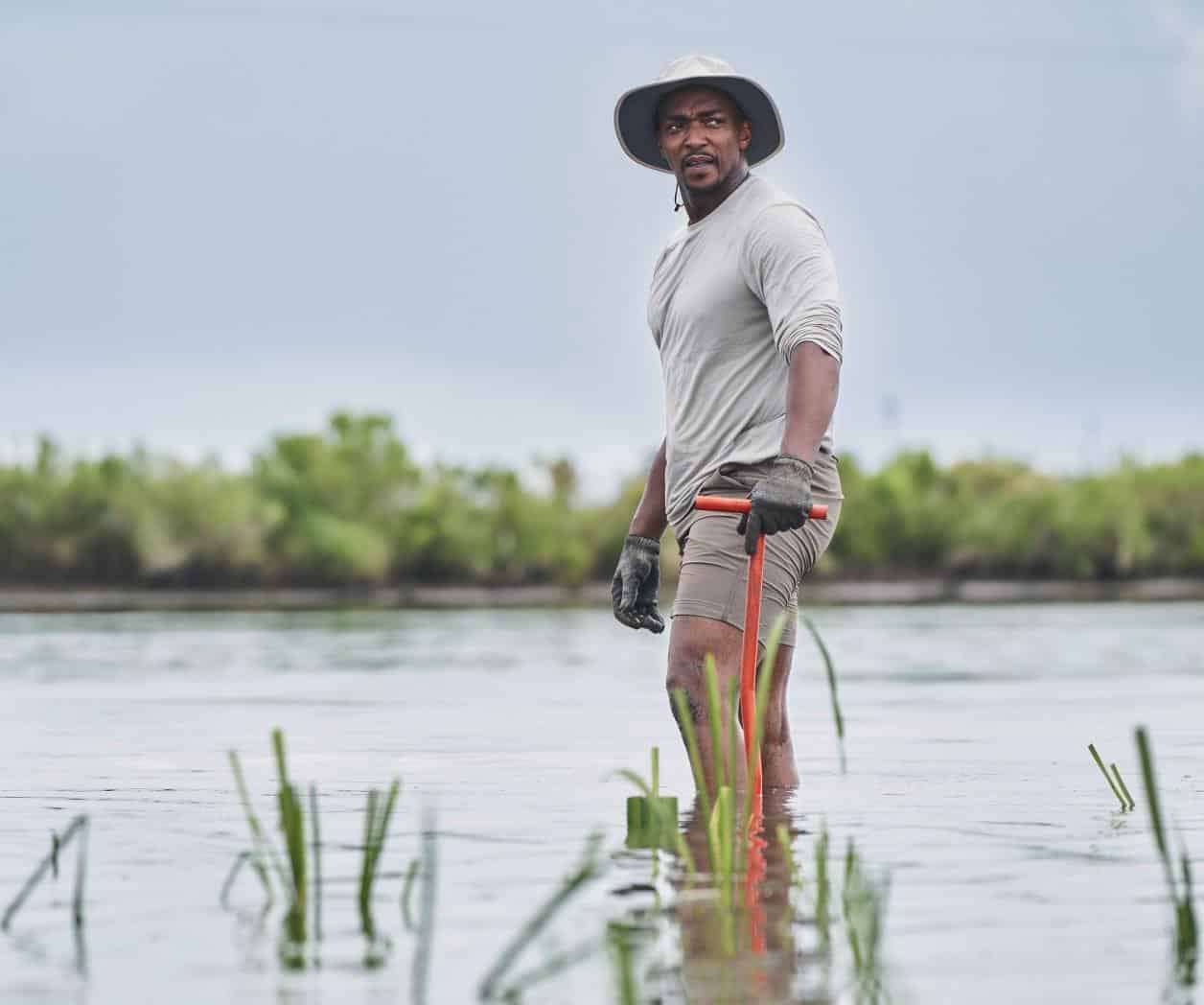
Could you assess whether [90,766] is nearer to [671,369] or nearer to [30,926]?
[671,369]

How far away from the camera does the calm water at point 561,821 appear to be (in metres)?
4.50

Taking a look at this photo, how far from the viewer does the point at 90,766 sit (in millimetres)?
9453

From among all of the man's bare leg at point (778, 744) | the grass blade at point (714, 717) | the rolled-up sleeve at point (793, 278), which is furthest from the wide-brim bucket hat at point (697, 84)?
the grass blade at point (714, 717)

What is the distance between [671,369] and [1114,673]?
40.3ft

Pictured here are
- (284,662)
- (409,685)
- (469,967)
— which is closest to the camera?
(469,967)

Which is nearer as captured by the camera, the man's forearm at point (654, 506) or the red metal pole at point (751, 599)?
the red metal pole at point (751, 599)

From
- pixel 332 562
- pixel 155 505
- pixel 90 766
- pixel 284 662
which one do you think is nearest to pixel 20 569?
pixel 155 505

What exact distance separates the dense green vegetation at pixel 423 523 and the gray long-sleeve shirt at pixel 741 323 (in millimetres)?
80723

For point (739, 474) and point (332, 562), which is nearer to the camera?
point (739, 474)

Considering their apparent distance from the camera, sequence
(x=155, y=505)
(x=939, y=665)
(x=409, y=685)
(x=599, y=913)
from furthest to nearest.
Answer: (x=155, y=505) → (x=939, y=665) → (x=409, y=685) → (x=599, y=913)

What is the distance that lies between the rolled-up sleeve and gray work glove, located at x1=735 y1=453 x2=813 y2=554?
0.33m

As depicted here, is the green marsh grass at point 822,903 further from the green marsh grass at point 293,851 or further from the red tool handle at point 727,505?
the red tool handle at point 727,505

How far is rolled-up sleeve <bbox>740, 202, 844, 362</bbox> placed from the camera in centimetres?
653

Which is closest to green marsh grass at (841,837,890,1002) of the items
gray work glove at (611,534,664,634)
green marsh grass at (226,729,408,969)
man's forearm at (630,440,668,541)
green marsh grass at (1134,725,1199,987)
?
green marsh grass at (1134,725,1199,987)
